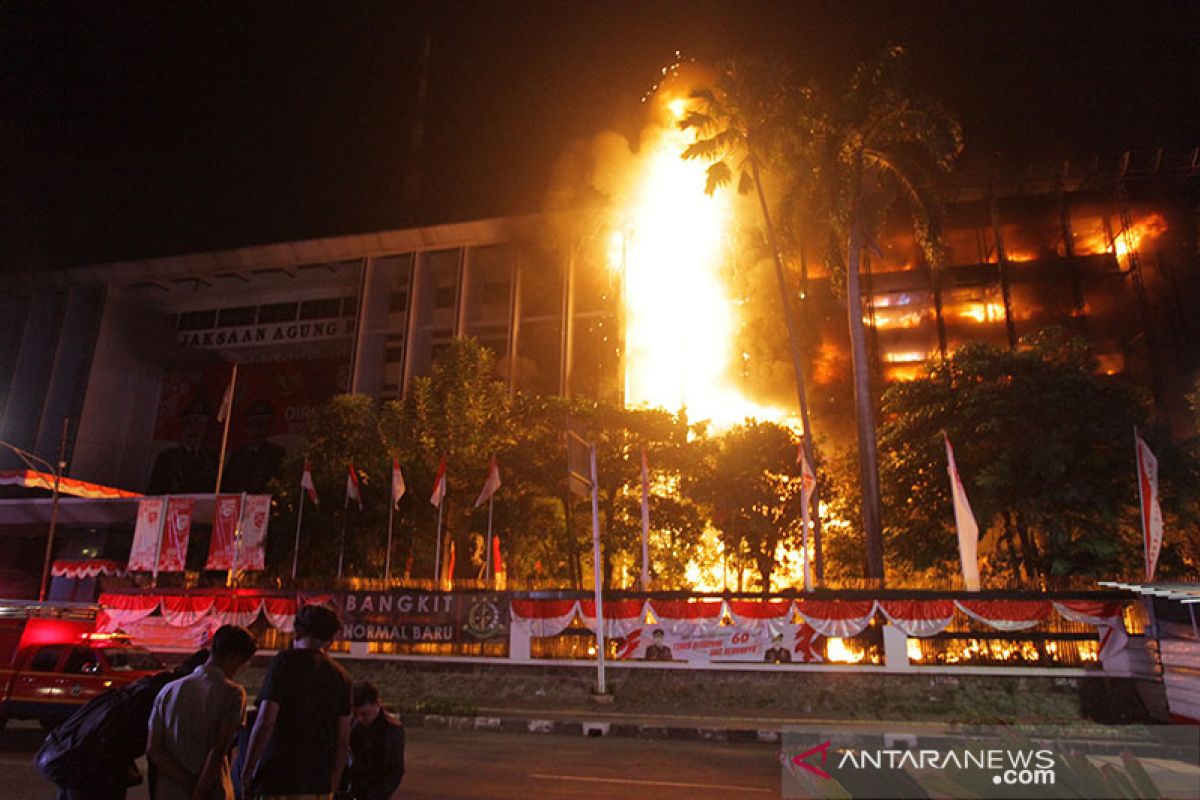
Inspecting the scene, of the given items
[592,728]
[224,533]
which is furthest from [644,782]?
[224,533]

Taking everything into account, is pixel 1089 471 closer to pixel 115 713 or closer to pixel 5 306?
pixel 115 713

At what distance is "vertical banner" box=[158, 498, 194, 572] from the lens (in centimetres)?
2706

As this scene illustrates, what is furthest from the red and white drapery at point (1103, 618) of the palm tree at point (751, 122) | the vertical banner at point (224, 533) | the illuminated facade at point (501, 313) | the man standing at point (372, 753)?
the illuminated facade at point (501, 313)

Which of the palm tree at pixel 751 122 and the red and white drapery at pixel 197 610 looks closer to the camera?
the red and white drapery at pixel 197 610

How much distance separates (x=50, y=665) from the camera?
1166 centimetres

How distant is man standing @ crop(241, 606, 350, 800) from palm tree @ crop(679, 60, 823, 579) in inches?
800

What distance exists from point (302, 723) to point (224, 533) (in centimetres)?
2352

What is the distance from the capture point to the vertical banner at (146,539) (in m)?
27.3

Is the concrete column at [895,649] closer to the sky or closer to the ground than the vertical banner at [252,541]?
closer to the ground

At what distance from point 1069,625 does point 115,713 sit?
17298 millimetres

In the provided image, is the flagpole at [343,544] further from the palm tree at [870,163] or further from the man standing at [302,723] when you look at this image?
the man standing at [302,723]

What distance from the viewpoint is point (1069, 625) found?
15.8 meters

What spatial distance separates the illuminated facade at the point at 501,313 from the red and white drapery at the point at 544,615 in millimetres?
21541

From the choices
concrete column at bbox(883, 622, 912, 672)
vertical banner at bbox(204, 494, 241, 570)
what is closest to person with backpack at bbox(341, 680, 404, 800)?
concrete column at bbox(883, 622, 912, 672)
